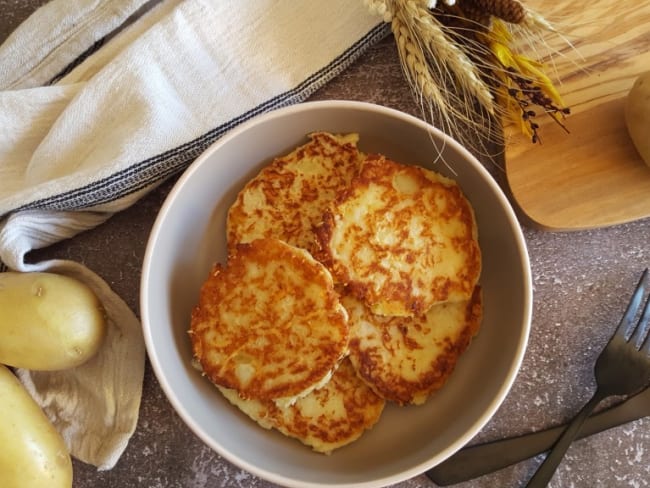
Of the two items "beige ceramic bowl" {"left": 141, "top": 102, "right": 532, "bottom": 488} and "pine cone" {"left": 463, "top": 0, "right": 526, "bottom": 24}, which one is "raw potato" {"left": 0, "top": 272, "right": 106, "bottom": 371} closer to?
"beige ceramic bowl" {"left": 141, "top": 102, "right": 532, "bottom": 488}

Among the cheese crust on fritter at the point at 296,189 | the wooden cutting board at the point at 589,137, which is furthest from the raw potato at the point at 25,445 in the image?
the wooden cutting board at the point at 589,137

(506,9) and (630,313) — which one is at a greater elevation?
(506,9)

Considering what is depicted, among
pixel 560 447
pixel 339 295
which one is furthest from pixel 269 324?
pixel 560 447

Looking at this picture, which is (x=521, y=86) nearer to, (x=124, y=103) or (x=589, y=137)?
(x=589, y=137)

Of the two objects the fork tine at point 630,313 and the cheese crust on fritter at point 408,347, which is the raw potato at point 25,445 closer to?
the cheese crust on fritter at point 408,347

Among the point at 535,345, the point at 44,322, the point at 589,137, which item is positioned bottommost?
the point at 535,345
